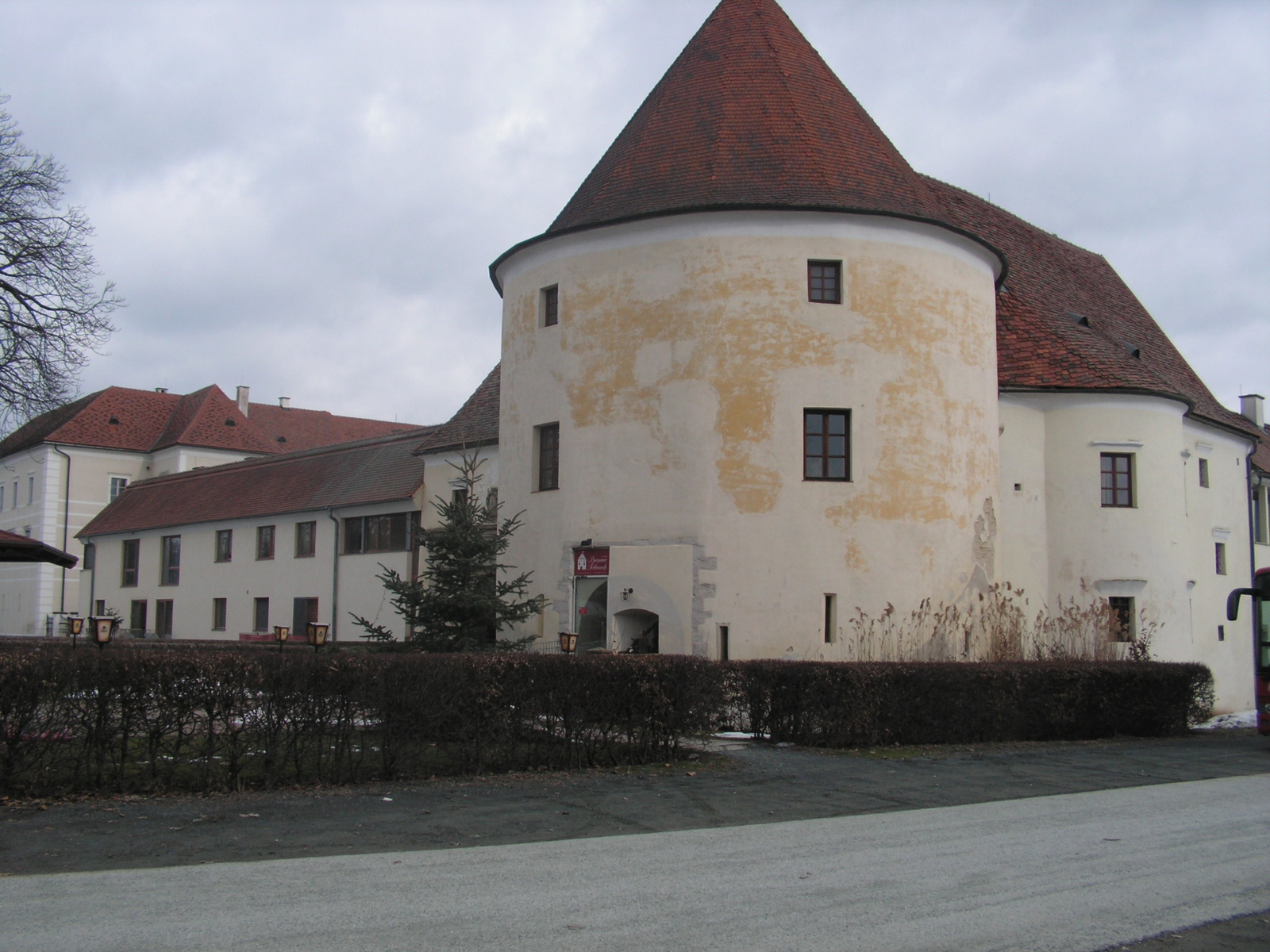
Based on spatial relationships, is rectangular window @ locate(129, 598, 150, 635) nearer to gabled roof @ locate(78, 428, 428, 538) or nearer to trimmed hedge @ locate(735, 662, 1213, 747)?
gabled roof @ locate(78, 428, 428, 538)

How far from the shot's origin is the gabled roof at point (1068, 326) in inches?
1031

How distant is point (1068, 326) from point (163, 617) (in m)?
35.8

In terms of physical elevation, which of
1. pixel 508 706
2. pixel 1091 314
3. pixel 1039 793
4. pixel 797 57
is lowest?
pixel 1039 793

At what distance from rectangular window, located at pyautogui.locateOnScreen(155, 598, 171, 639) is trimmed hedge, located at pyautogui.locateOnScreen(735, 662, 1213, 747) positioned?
36.6 m

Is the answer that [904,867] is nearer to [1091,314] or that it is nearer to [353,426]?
[1091,314]

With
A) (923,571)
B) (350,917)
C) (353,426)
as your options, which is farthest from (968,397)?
(353,426)

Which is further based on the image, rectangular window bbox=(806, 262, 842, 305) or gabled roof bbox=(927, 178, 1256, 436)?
gabled roof bbox=(927, 178, 1256, 436)

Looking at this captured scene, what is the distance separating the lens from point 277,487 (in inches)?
1663

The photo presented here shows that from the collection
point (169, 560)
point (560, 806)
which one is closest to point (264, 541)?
point (169, 560)

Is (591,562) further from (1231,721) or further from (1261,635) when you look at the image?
(1231,721)

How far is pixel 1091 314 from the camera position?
104 feet

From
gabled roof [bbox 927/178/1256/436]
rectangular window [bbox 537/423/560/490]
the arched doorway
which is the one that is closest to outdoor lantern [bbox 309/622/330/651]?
the arched doorway

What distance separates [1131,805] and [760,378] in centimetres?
1058

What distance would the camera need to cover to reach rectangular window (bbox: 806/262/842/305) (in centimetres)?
2091
